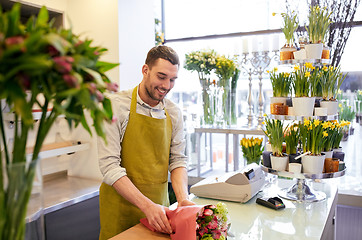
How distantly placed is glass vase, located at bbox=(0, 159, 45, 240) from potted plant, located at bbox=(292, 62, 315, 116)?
5.36ft

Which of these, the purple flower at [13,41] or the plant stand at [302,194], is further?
the plant stand at [302,194]

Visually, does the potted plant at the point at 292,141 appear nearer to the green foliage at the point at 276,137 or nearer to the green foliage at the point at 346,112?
the green foliage at the point at 276,137

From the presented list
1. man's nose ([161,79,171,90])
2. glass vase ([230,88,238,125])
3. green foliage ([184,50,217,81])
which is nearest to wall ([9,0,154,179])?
green foliage ([184,50,217,81])

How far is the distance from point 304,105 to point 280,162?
0.36 metres

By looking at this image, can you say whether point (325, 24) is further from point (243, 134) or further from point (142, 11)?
point (142, 11)

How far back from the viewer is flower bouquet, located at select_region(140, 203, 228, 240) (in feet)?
4.12

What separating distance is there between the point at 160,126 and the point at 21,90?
4.44 ft

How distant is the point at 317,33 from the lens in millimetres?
2053

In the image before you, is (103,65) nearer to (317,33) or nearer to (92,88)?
(92,88)

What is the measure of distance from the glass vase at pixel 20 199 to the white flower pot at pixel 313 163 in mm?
1579

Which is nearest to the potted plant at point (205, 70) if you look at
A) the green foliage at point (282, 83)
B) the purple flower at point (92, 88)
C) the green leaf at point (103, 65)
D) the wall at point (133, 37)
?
the wall at point (133, 37)

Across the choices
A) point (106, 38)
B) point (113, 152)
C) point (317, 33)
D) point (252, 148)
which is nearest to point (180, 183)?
point (113, 152)

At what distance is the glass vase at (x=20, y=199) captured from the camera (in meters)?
0.62

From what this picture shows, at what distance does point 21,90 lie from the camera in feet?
1.87
